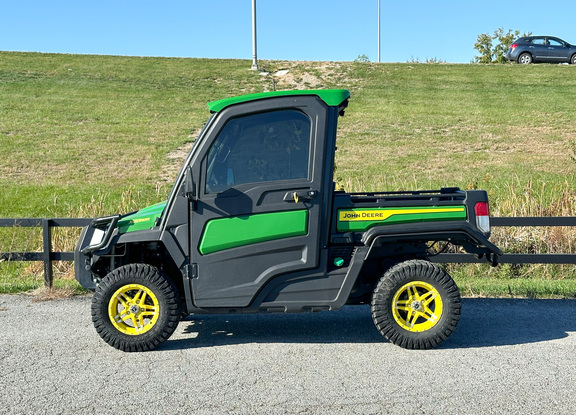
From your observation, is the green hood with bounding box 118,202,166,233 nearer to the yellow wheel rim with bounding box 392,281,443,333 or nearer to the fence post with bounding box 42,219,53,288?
the yellow wheel rim with bounding box 392,281,443,333

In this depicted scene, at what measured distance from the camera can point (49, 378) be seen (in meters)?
4.95

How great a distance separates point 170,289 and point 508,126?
73.2ft

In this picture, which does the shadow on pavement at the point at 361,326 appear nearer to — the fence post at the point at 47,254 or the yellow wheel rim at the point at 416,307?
the yellow wheel rim at the point at 416,307

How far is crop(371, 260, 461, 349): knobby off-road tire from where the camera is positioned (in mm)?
5648

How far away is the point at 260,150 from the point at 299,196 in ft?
1.70

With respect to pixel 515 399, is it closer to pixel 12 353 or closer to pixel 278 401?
pixel 278 401

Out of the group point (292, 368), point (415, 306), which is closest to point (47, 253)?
point (292, 368)

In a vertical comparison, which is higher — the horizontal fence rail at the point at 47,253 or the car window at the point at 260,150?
the car window at the point at 260,150

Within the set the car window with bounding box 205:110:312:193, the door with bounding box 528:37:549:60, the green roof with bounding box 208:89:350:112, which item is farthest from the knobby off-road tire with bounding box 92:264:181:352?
the door with bounding box 528:37:549:60

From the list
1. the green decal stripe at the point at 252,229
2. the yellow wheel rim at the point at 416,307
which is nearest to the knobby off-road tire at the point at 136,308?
the green decal stripe at the point at 252,229

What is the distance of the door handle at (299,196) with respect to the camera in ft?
18.3

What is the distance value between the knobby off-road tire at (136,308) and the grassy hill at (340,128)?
447 centimetres

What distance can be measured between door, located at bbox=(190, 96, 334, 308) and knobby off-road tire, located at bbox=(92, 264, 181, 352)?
10.5 inches

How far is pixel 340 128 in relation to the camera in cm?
2627
